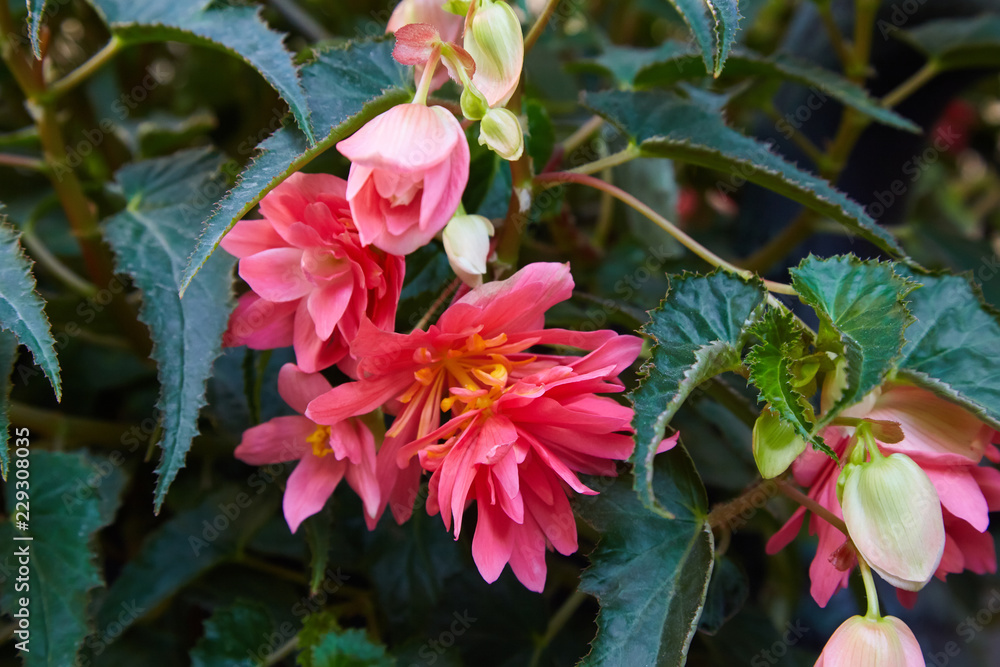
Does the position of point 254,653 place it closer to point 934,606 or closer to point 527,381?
point 527,381

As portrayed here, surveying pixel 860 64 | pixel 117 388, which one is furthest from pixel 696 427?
pixel 117 388

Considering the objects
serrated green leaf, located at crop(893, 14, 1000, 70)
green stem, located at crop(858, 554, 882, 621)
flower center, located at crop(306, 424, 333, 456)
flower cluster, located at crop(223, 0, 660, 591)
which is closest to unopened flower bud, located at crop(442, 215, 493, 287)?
flower cluster, located at crop(223, 0, 660, 591)

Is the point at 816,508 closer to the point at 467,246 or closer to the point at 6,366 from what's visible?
the point at 467,246

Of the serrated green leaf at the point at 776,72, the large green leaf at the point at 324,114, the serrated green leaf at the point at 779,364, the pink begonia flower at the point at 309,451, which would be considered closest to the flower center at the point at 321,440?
the pink begonia flower at the point at 309,451

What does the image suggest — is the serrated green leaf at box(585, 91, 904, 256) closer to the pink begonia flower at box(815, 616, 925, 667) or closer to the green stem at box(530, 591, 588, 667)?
the pink begonia flower at box(815, 616, 925, 667)

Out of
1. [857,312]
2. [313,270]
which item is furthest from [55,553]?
[857,312]

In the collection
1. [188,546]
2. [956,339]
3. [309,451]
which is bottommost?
[188,546]

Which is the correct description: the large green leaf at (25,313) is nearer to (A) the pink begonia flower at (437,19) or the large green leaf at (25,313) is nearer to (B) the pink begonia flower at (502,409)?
(B) the pink begonia flower at (502,409)
